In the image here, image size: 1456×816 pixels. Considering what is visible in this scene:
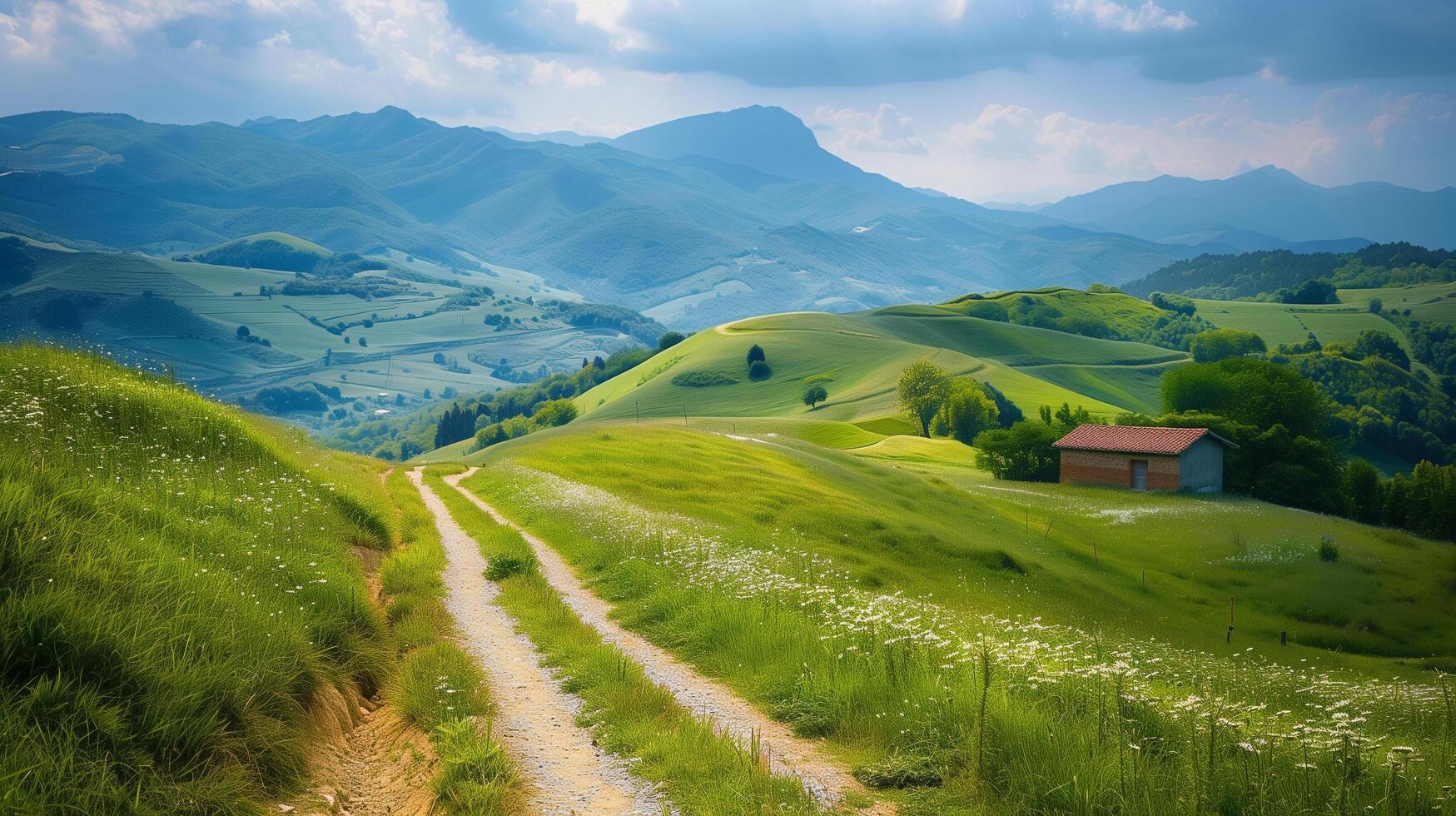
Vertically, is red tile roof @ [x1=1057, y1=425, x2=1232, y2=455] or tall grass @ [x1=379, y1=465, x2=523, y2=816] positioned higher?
tall grass @ [x1=379, y1=465, x2=523, y2=816]

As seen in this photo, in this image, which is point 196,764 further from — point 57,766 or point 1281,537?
point 1281,537

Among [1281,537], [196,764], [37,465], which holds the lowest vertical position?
[1281,537]

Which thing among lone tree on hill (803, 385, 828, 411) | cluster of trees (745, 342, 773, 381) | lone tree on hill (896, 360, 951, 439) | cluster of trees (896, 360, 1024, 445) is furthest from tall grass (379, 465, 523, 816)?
cluster of trees (745, 342, 773, 381)

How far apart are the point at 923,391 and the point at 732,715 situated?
119m

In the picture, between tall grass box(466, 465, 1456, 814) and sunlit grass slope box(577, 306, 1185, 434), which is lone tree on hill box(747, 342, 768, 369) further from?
tall grass box(466, 465, 1456, 814)

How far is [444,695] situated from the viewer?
971 centimetres

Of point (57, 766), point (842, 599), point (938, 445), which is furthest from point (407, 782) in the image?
point (938, 445)

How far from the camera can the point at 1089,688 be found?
8.87 m

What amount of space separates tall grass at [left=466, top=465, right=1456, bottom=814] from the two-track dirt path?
0.75 ft

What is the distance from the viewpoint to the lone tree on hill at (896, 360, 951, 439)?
123562 mm

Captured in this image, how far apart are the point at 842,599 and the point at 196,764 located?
9.69 meters

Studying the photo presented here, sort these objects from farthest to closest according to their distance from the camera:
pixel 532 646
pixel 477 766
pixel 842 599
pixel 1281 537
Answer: pixel 1281 537, pixel 842 599, pixel 532 646, pixel 477 766

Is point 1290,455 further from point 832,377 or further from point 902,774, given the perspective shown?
point 902,774

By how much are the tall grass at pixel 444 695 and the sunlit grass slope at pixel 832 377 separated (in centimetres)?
10974
